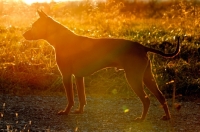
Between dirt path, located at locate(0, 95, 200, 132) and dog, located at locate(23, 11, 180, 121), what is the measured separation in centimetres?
28

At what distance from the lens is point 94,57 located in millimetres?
7559

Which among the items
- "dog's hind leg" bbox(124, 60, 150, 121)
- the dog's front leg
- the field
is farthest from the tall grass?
the dog's front leg

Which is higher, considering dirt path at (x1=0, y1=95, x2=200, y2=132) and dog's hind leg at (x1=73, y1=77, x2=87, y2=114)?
dog's hind leg at (x1=73, y1=77, x2=87, y2=114)

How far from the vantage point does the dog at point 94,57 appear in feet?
23.5

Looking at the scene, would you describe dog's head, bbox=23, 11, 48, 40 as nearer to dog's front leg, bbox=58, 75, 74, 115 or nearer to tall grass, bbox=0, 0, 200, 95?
dog's front leg, bbox=58, 75, 74, 115

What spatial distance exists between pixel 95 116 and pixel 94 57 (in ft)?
3.08

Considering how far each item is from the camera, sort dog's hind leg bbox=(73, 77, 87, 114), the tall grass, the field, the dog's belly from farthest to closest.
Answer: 1. the tall grass
2. the field
3. dog's hind leg bbox=(73, 77, 87, 114)
4. the dog's belly

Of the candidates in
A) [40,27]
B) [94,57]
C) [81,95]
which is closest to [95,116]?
[81,95]

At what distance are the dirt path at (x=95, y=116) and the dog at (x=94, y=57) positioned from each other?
28 cm

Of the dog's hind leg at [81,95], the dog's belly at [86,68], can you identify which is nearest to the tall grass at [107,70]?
the dog's belly at [86,68]

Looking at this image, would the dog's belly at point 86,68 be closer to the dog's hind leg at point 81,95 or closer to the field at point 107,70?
the dog's hind leg at point 81,95

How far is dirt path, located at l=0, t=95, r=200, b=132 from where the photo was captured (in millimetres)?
6754

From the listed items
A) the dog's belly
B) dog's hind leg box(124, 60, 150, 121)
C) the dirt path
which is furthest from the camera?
the dog's belly

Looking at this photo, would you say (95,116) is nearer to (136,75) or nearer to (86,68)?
(86,68)
